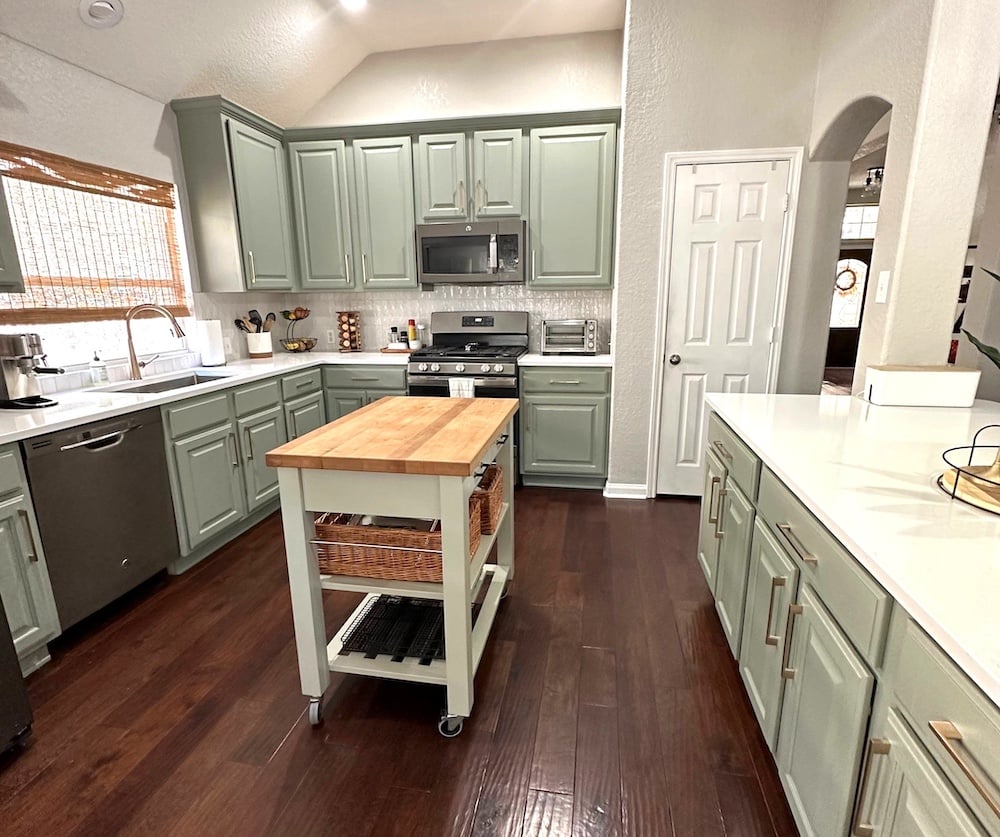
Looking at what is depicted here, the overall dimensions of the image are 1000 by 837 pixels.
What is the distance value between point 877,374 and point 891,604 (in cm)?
144

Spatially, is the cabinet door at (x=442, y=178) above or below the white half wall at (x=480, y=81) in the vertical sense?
below

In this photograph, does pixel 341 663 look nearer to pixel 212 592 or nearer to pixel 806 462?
pixel 212 592

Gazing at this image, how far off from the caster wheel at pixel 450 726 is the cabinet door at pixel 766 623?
35.5 inches

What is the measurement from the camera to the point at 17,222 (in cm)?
249

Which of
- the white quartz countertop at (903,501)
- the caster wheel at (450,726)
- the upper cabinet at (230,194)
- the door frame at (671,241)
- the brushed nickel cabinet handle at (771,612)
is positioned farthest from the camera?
the upper cabinet at (230,194)

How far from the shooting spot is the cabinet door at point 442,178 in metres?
3.70

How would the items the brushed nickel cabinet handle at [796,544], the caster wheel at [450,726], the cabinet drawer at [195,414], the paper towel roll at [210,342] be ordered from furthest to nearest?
the paper towel roll at [210,342]
the cabinet drawer at [195,414]
the caster wheel at [450,726]
the brushed nickel cabinet handle at [796,544]

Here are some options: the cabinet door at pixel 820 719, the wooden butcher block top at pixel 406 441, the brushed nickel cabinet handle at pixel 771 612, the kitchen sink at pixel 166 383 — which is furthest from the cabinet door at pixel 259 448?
the cabinet door at pixel 820 719

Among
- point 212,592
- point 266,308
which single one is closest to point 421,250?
point 266,308

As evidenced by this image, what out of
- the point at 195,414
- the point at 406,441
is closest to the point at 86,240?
the point at 195,414

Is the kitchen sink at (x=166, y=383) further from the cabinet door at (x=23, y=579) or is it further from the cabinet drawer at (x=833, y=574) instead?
the cabinet drawer at (x=833, y=574)

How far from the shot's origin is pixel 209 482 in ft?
9.18

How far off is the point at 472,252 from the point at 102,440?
249 cm

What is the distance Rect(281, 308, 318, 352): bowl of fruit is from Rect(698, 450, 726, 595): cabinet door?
3213 mm
